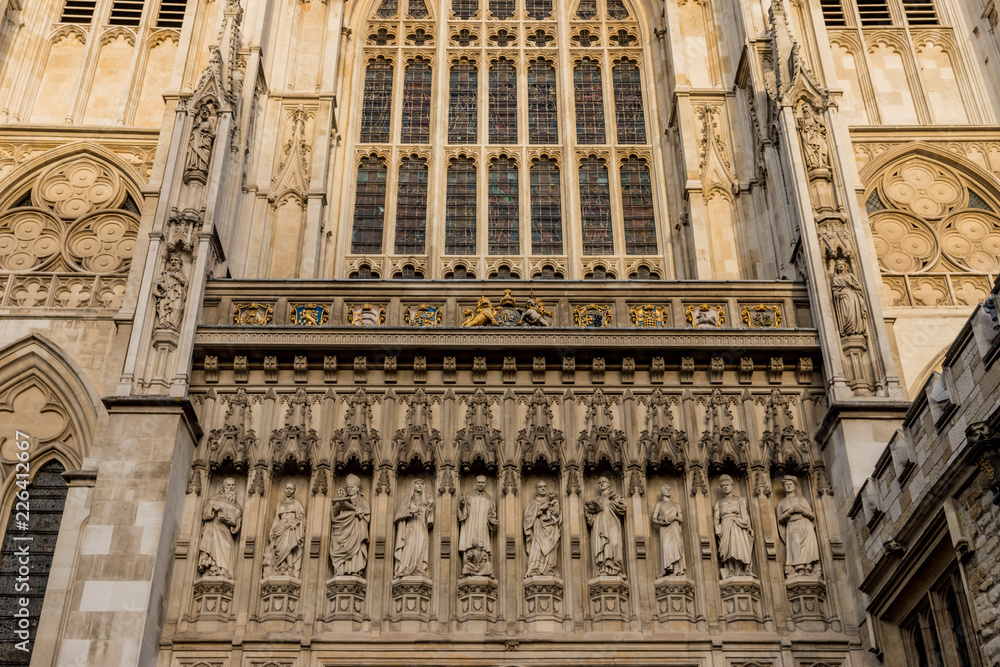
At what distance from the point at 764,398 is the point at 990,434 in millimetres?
6543

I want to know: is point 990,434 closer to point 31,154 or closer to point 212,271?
point 212,271

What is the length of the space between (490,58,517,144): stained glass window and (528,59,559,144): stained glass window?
1.14 feet

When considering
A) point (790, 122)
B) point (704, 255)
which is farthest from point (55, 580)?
point (790, 122)

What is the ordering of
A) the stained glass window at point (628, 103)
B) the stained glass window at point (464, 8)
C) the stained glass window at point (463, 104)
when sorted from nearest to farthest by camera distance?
the stained glass window at point (463, 104)
the stained glass window at point (628, 103)
the stained glass window at point (464, 8)

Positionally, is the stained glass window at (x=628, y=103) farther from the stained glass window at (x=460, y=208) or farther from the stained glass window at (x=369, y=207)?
the stained glass window at (x=369, y=207)

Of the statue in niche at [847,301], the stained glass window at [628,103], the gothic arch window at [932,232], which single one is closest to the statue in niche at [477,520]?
the statue in niche at [847,301]

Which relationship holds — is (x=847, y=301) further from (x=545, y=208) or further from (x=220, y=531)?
(x=220, y=531)

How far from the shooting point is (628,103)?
26.1 m

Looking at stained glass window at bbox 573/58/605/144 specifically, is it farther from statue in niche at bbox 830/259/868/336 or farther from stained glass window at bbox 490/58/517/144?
statue in niche at bbox 830/259/868/336

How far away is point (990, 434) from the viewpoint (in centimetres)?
1167

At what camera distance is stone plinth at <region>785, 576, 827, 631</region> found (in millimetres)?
16125

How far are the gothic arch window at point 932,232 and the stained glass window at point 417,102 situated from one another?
9109mm

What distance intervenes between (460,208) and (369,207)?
1.82m

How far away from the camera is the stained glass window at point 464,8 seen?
2742cm
